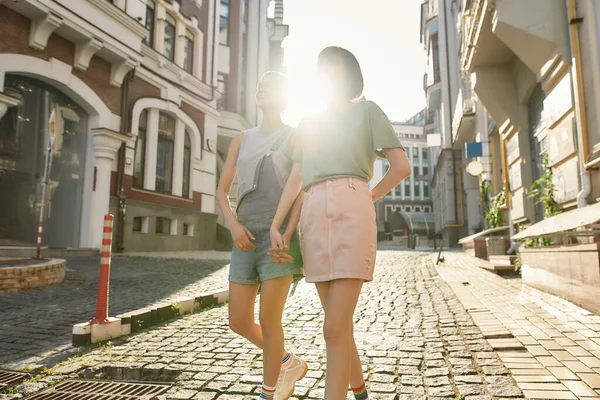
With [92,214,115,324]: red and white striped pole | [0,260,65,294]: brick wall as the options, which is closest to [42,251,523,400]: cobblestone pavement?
[92,214,115,324]: red and white striped pole

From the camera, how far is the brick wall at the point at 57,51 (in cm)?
1101

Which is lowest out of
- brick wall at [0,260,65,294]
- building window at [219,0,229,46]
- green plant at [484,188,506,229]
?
brick wall at [0,260,65,294]

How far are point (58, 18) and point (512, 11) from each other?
10.7 metres

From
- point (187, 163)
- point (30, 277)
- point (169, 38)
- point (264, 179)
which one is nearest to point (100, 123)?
point (187, 163)

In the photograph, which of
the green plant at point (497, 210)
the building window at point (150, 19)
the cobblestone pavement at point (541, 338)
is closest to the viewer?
the cobblestone pavement at point (541, 338)

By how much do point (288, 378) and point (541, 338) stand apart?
2.69 metres

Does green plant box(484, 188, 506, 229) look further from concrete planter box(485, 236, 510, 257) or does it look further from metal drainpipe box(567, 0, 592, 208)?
metal drainpipe box(567, 0, 592, 208)

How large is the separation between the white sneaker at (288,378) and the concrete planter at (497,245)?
35.8 feet

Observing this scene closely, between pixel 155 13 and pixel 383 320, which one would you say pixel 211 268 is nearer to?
pixel 383 320

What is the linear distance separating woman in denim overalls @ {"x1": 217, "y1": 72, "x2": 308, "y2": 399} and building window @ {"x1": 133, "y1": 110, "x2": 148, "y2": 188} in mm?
13865

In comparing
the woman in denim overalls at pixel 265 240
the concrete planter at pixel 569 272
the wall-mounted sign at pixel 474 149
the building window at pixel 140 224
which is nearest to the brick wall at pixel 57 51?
the building window at pixel 140 224

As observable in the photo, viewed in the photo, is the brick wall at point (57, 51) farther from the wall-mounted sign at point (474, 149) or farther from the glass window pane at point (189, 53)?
the wall-mounted sign at point (474, 149)

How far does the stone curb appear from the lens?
4160mm

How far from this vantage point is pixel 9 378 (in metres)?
3.18
